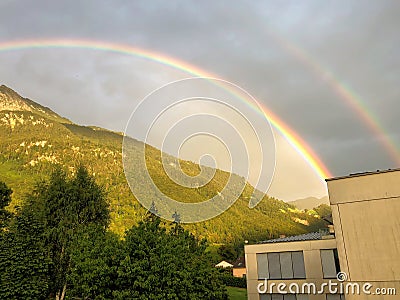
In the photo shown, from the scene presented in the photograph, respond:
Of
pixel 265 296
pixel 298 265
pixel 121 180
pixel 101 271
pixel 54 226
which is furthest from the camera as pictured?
pixel 121 180

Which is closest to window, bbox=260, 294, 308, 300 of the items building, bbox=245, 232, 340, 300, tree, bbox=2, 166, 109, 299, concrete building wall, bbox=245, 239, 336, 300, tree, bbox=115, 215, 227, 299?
building, bbox=245, 232, 340, 300

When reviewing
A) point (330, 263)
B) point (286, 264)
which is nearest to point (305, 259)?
point (286, 264)

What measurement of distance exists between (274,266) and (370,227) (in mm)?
15685

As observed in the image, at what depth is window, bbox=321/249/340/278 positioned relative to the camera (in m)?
25.9

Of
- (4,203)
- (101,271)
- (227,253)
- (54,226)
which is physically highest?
(227,253)

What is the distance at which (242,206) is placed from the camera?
166500 mm

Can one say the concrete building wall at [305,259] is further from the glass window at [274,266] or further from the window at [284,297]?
the window at [284,297]

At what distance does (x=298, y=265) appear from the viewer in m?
27.1

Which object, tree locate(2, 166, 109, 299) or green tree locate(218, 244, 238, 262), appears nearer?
tree locate(2, 166, 109, 299)

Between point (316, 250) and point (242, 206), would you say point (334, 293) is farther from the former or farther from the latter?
point (242, 206)

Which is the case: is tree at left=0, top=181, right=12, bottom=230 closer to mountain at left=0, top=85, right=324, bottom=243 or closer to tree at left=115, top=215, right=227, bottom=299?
tree at left=115, top=215, right=227, bottom=299

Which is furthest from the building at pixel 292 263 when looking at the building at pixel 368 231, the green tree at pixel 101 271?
the green tree at pixel 101 271

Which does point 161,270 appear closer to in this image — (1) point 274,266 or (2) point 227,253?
(1) point 274,266

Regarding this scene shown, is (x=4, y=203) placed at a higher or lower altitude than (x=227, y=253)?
lower
